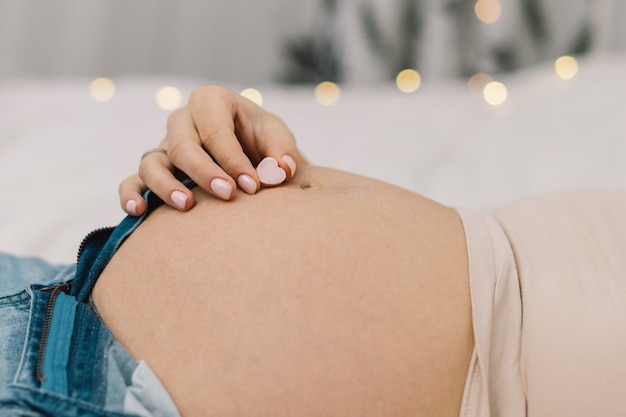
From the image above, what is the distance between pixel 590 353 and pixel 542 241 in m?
0.16

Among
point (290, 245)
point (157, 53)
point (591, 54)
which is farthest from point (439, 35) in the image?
point (290, 245)

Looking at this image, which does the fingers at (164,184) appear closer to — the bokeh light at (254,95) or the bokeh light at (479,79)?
the bokeh light at (254,95)

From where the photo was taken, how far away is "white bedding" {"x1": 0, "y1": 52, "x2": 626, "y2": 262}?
4.26ft

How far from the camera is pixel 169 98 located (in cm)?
178

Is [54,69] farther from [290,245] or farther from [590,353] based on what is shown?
[590,353]

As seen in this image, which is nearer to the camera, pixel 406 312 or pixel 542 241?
pixel 406 312

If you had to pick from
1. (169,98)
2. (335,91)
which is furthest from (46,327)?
(335,91)

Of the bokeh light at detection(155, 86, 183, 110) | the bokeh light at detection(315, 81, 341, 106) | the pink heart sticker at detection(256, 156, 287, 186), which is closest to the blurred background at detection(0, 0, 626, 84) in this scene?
the bokeh light at detection(315, 81, 341, 106)

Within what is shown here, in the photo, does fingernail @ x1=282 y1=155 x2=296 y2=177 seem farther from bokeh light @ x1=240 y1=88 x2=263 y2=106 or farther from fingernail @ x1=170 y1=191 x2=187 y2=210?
bokeh light @ x1=240 y1=88 x2=263 y2=106

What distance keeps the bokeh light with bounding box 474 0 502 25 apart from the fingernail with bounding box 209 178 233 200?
2.04 meters

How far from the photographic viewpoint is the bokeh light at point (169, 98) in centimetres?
176

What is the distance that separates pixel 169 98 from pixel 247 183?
1053mm

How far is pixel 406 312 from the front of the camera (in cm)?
68

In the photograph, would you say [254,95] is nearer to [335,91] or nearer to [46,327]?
[335,91]
